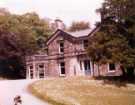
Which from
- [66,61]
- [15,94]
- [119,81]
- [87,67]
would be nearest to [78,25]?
[66,61]

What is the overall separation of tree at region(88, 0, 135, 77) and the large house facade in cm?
994

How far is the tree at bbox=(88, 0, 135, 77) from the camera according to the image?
3691 centimetres

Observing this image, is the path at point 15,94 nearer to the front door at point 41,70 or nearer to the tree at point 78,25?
the front door at point 41,70

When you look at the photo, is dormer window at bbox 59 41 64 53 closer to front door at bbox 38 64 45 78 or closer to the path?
front door at bbox 38 64 45 78

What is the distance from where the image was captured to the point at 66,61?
176 feet

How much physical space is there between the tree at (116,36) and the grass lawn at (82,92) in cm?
297

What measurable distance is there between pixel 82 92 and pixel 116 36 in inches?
356

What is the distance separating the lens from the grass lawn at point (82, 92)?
2874cm

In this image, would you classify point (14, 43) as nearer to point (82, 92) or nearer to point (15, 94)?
point (15, 94)

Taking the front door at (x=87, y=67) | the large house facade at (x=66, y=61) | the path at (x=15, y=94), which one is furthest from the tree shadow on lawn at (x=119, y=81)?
the front door at (x=87, y=67)

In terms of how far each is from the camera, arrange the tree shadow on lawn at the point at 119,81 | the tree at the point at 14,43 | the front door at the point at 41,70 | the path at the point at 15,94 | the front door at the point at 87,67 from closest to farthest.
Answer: the path at the point at 15,94 < the tree shadow on lawn at the point at 119,81 < the front door at the point at 87,67 < the front door at the point at 41,70 < the tree at the point at 14,43

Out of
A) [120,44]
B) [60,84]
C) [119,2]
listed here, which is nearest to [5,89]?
[60,84]

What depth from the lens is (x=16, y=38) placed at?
2308 inches

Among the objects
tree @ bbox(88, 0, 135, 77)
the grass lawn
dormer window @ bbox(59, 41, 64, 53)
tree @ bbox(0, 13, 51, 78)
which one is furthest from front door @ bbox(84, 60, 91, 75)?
tree @ bbox(0, 13, 51, 78)
